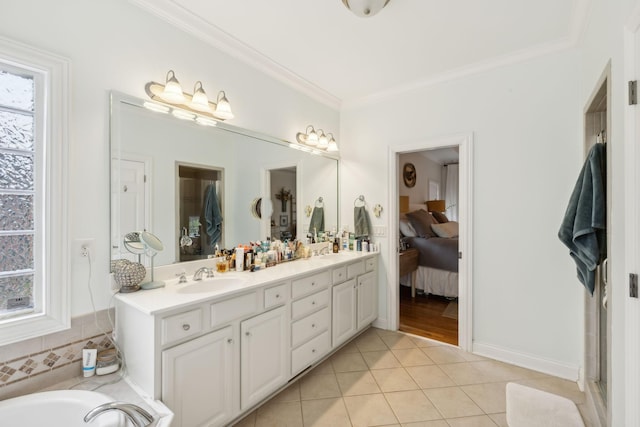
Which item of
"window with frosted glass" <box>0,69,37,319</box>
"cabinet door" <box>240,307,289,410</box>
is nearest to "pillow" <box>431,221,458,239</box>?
"cabinet door" <box>240,307,289,410</box>

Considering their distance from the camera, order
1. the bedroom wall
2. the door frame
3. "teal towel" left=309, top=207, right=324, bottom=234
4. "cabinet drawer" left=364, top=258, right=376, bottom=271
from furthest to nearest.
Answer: the bedroom wall < "teal towel" left=309, top=207, right=324, bottom=234 < "cabinet drawer" left=364, top=258, right=376, bottom=271 < the door frame

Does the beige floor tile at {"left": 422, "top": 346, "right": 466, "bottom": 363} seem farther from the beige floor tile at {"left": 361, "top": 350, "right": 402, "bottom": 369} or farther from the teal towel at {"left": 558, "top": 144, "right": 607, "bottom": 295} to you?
the teal towel at {"left": 558, "top": 144, "right": 607, "bottom": 295}

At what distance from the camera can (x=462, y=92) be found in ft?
8.85

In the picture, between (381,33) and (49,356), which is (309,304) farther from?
(381,33)

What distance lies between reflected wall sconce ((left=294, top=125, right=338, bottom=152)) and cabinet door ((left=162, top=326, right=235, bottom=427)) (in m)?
1.96

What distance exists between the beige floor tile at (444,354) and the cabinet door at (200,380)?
1.81 m

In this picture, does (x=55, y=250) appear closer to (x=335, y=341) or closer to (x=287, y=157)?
(x=287, y=157)

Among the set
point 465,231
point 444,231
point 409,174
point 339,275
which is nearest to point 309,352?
point 339,275

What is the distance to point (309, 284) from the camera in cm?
224

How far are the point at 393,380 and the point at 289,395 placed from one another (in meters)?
0.82

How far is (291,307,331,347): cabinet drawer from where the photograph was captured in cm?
212

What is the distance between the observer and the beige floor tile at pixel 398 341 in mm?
2805

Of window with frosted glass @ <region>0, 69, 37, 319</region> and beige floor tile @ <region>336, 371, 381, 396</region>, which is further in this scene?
beige floor tile @ <region>336, 371, 381, 396</region>
